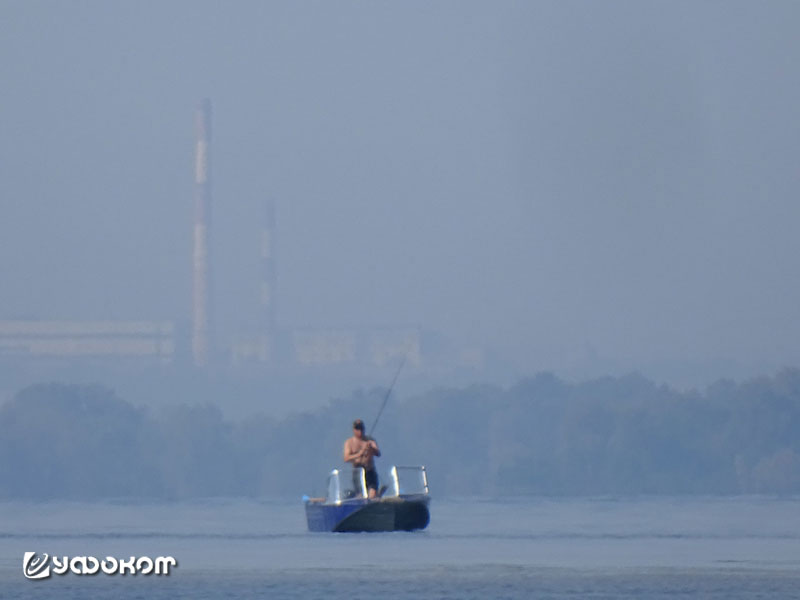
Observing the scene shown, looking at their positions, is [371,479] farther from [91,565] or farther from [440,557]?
[91,565]

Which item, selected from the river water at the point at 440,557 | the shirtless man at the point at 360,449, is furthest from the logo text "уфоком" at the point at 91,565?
the shirtless man at the point at 360,449

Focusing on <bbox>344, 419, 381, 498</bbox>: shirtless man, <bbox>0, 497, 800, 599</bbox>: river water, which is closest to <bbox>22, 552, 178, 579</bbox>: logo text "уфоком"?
<bbox>0, 497, 800, 599</bbox>: river water

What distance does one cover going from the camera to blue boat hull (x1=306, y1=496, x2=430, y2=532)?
46875 millimetres

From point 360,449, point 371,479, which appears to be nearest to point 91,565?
point 360,449

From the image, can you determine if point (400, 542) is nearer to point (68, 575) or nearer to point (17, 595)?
point (68, 575)

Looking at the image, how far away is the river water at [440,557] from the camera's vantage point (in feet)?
121

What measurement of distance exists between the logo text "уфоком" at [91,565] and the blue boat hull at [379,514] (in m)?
5.39

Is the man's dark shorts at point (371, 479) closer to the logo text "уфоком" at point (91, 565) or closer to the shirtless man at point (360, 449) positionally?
the shirtless man at point (360, 449)

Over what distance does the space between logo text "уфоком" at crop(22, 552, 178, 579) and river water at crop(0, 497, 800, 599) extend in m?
0.33

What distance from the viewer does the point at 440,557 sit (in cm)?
4306

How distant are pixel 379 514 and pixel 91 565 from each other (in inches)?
323

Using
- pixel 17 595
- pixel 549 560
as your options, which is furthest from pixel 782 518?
pixel 17 595

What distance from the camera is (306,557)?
43.4m

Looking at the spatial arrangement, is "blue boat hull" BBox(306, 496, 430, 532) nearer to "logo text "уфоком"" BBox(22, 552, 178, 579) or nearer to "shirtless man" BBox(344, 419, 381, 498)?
"shirtless man" BBox(344, 419, 381, 498)
